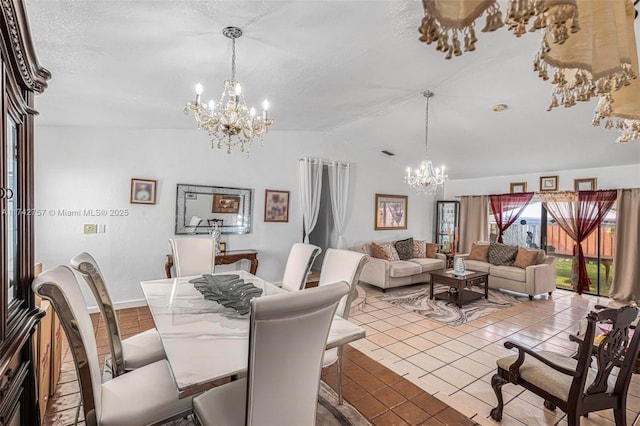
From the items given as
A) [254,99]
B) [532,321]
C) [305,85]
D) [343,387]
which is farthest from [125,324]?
[532,321]

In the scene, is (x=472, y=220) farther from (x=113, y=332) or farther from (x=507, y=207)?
(x=113, y=332)

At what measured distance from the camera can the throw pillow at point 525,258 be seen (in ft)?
17.6

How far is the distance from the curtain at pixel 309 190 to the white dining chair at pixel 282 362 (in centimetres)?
415

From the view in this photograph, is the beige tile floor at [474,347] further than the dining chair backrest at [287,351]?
Yes

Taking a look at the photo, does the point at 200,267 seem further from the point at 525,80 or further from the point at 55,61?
the point at 525,80

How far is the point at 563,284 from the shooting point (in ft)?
19.7

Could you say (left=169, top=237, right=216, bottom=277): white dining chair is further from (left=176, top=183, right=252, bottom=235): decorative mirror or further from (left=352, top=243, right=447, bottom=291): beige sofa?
(left=352, top=243, right=447, bottom=291): beige sofa

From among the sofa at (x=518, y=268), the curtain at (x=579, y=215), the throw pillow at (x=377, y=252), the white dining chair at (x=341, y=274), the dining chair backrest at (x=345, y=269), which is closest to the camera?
the white dining chair at (x=341, y=274)

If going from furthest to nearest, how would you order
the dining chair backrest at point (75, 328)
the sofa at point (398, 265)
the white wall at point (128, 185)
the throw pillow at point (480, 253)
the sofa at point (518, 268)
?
1. the throw pillow at point (480, 253)
2. the sofa at point (398, 265)
3. the sofa at point (518, 268)
4. the white wall at point (128, 185)
5. the dining chair backrest at point (75, 328)

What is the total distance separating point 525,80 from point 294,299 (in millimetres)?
3793

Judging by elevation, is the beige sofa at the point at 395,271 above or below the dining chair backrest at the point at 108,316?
below

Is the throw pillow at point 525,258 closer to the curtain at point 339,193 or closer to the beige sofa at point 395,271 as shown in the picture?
the beige sofa at point 395,271

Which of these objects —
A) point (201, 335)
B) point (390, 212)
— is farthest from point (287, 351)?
point (390, 212)

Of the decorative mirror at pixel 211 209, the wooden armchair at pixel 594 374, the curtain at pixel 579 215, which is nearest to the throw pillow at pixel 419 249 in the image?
the curtain at pixel 579 215
